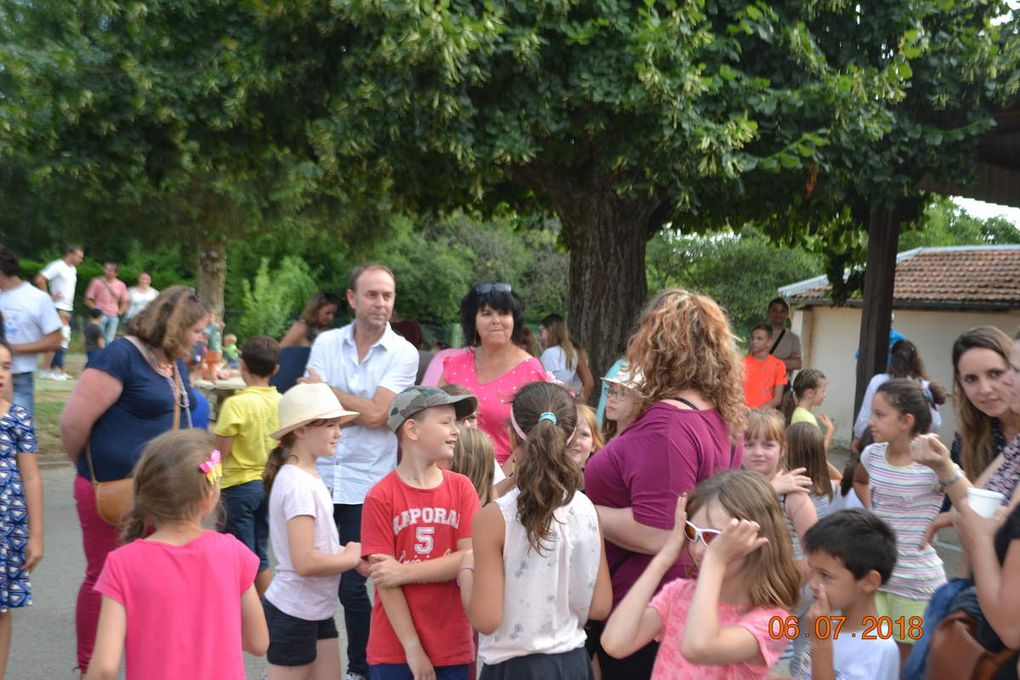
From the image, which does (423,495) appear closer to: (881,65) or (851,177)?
(851,177)

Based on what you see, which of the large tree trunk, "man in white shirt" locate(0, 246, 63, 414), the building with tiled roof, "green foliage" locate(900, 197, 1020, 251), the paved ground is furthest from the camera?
"green foliage" locate(900, 197, 1020, 251)

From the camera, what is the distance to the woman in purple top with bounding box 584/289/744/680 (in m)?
2.81

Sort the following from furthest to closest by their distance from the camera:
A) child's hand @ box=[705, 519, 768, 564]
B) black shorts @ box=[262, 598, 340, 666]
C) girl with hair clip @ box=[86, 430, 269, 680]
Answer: black shorts @ box=[262, 598, 340, 666] < girl with hair clip @ box=[86, 430, 269, 680] < child's hand @ box=[705, 519, 768, 564]

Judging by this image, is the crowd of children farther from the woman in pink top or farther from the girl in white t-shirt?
the woman in pink top

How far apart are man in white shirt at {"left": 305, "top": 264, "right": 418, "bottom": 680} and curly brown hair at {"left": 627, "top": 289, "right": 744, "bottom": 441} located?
6.12ft

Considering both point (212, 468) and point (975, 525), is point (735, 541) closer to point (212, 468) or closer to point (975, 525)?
point (975, 525)

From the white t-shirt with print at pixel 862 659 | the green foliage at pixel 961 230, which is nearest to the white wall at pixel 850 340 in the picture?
the white t-shirt with print at pixel 862 659

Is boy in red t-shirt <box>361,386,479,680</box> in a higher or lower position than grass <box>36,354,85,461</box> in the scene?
higher

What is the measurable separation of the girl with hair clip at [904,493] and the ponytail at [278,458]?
8.19 ft

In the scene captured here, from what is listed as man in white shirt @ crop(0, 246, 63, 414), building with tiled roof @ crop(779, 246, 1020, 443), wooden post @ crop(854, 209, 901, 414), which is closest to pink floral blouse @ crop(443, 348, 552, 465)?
man in white shirt @ crop(0, 246, 63, 414)

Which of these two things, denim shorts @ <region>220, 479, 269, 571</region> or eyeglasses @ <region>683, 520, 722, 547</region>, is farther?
denim shorts @ <region>220, 479, 269, 571</region>

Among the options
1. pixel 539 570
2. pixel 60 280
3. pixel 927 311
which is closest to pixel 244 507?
pixel 539 570

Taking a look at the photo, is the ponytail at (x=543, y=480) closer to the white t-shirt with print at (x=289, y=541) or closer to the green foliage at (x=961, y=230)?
the white t-shirt with print at (x=289, y=541)

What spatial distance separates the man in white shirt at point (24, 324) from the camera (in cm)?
690
